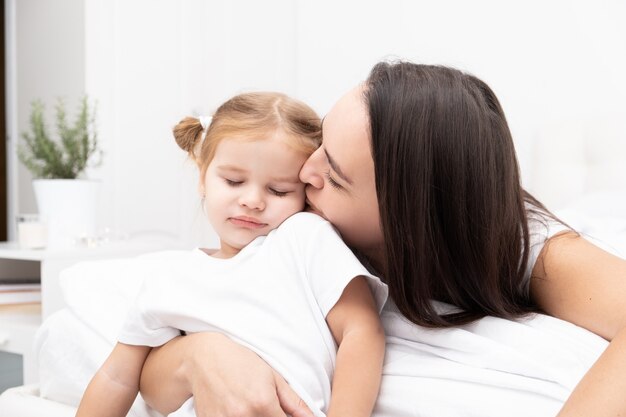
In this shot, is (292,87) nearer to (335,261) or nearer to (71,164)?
(71,164)

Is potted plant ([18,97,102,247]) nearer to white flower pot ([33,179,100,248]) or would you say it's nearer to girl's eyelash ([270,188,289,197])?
white flower pot ([33,179,100,248])

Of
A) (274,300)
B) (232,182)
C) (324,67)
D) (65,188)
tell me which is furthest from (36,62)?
(274,300)

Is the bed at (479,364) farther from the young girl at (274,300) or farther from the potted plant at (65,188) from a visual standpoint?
the potted plant at (65,188)

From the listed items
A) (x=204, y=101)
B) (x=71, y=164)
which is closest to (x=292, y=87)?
(x=204, y=101)

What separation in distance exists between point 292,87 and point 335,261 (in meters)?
1.95

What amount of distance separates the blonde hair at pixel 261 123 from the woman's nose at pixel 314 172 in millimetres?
88

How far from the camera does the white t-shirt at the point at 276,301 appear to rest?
2.31 ft

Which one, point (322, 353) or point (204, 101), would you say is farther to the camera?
point (204, 101)

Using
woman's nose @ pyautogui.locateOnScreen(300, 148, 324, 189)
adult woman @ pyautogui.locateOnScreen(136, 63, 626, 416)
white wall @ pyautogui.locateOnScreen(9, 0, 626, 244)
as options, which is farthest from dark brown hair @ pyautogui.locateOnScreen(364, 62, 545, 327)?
white wall @ pyautogui.locateOnScreen(9, 0, 626, 244)

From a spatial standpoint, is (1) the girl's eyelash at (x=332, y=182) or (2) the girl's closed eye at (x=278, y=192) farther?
(2) the girl's closed eye at (x=278, y=192)

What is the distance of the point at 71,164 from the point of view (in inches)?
82.9

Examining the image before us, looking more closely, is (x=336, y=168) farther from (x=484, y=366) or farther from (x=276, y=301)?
(x=484, y=366)

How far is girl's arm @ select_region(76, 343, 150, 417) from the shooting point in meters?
0.78

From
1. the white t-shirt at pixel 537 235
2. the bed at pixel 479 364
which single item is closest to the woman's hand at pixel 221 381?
the bed at pixel 479 364
